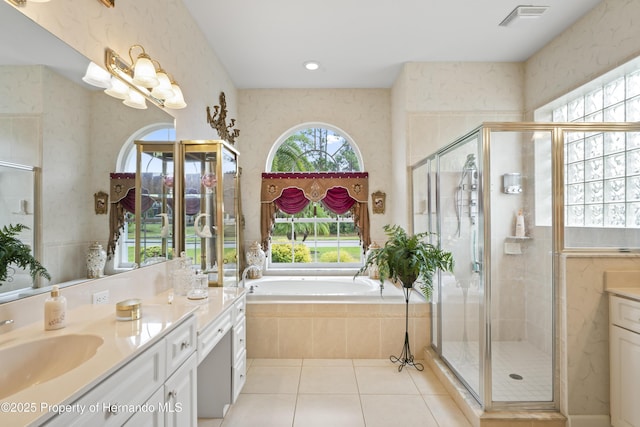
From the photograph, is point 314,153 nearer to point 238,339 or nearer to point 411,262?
point 411,262

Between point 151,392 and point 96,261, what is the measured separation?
0.70 meters

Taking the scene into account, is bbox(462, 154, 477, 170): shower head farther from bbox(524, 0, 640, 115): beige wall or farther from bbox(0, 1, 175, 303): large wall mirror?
bbox(0, 1, 175, 303): large wall mirror

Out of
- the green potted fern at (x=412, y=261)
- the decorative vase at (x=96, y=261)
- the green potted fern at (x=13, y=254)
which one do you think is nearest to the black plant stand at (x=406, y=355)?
the green potted fern at (x=412, y=261)

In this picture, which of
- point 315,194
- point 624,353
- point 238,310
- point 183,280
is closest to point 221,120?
point 315,194

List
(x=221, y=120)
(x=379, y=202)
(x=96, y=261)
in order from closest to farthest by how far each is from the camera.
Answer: (x=96, y=261)
(x=221, y=120)
(x=379, y=202)

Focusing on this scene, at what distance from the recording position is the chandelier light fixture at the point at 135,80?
1.59m

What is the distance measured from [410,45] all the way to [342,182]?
164cm

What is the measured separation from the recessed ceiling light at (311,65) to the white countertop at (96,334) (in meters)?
2.68

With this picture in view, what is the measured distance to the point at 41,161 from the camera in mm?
1237

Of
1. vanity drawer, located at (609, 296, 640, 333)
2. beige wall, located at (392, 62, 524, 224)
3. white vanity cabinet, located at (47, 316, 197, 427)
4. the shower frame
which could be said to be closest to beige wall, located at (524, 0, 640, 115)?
beige wall, located at (392, 62, 524, 224)

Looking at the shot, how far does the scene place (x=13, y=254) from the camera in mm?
1138

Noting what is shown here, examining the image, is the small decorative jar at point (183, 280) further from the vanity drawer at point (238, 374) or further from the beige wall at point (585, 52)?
the beige wall at point (585, 52)

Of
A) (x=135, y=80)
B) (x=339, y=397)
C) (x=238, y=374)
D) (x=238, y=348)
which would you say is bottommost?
(x=339, y=397)

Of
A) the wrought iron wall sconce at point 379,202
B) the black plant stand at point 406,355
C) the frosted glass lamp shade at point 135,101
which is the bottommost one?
the black plant stand at point 406,355
